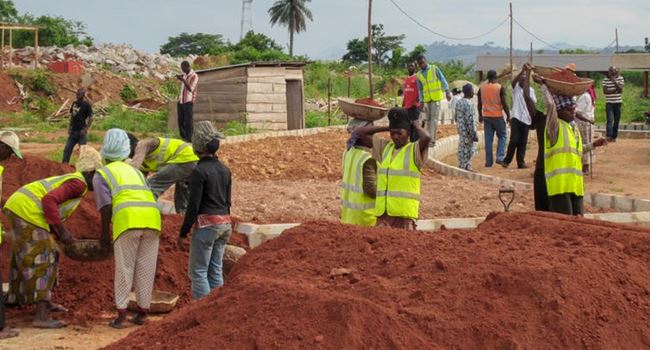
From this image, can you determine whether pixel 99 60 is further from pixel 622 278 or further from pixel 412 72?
pixel 622 278

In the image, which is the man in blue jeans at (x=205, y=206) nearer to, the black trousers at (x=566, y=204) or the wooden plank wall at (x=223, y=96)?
the black trousers at (x=566, y=204)

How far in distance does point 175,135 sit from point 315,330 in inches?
655

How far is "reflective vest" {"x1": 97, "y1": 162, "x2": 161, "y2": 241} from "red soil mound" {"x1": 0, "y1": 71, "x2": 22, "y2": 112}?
80.7ft

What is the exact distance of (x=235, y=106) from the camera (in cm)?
2219

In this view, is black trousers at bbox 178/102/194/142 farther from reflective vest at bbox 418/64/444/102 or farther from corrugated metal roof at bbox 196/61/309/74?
corrugated metal roof at bbox 196/61/309/74

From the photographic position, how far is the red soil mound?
30.9 meters

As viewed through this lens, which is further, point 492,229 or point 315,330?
point 492,229

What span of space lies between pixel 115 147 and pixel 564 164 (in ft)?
12.1

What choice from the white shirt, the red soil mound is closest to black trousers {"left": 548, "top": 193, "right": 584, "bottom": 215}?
the white shirt

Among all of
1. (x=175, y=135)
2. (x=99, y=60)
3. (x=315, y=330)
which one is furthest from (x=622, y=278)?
(x=99, y=60)

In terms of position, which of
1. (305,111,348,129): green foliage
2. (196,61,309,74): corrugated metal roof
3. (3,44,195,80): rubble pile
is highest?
(3,44,195,80): rubble pile

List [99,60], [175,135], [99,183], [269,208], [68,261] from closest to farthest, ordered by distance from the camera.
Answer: [99,183] → [68,261] → [269,208] → [175,135] → [99,60]

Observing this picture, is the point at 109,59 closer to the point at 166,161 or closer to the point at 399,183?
the point at 166,161

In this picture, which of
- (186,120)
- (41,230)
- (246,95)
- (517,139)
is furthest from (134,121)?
(41,230)
